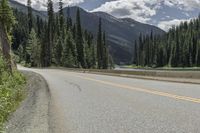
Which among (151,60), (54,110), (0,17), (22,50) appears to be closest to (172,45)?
(151,60)

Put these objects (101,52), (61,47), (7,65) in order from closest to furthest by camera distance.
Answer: (7,65)
(61,47)
(101,52)

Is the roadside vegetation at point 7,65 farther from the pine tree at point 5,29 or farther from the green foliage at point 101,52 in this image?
the green foliage at point 101,52

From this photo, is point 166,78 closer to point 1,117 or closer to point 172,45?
point 1,117

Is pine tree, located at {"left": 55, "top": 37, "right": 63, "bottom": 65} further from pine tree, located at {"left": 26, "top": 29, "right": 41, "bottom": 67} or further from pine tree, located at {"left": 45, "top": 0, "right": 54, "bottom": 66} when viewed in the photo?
pine tree, located at {"left": 26, "top": 29, "right": 41, "bottom": 67}

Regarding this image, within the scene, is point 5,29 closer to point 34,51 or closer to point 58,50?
point 58,50

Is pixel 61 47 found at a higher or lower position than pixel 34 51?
higher

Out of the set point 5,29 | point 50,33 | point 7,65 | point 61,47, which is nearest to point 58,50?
point 61,47

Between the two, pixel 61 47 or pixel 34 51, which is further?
pixel 34 51

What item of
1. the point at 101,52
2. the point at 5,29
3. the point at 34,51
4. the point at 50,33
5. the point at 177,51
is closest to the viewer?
the point at 5,29

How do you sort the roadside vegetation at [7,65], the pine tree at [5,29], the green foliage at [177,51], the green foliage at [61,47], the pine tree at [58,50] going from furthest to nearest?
the green foliage at [177,51]
the pine tree at [58,50]
the green foliage at [61,47]
the pine tree at [5,29]
the roadside vegetation at [7,65]

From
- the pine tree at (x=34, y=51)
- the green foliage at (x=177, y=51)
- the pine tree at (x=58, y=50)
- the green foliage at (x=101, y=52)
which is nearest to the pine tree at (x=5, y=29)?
the pine tree at (x=58, y=50)

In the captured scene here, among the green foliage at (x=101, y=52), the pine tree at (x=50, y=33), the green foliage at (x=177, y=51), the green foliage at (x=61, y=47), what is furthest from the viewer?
the green foliage at (x=101, y=52)

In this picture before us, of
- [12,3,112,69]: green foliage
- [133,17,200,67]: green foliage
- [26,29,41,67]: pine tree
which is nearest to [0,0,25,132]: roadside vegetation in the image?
[12,3,112,69]: green foliage

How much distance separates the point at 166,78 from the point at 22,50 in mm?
126168
